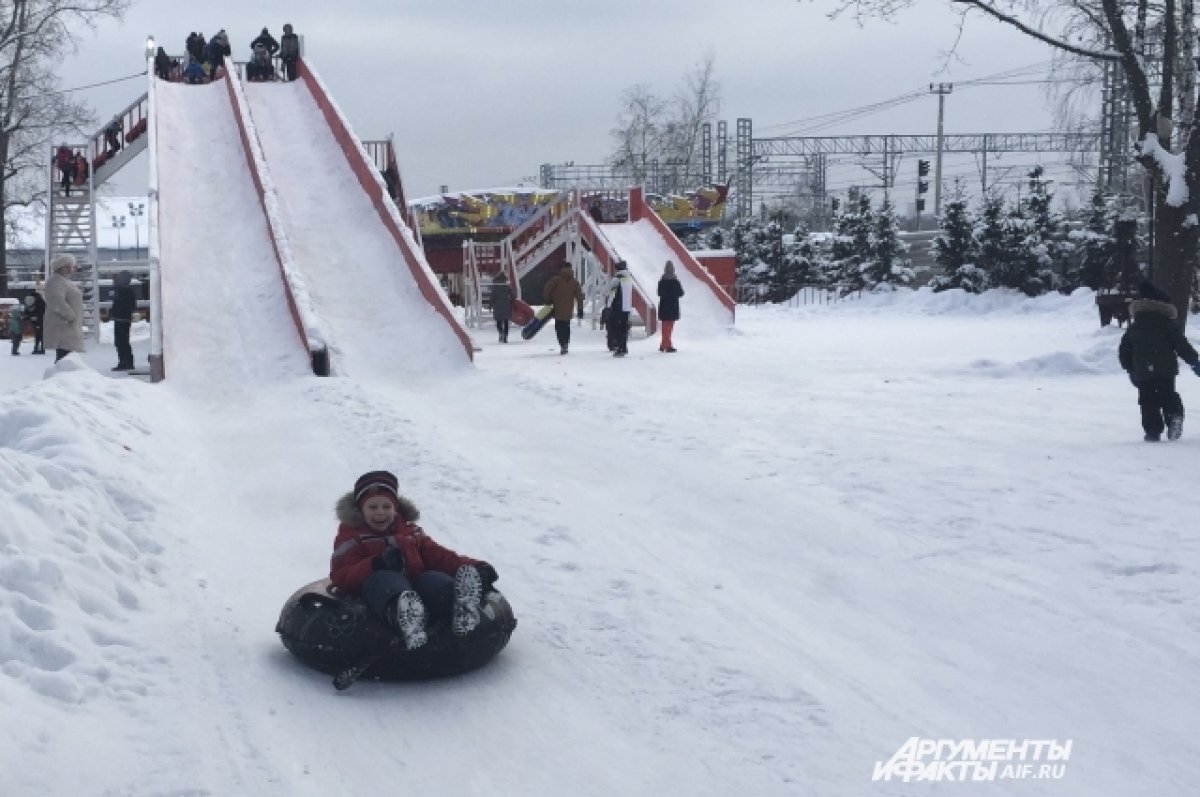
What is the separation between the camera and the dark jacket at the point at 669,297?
1947cm

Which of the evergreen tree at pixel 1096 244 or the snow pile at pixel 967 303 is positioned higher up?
the evergreen tree at pixel 1096 244

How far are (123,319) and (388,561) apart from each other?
12900 mm

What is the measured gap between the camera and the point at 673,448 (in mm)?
10641

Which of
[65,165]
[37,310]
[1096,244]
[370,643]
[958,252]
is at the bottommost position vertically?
[370,643]

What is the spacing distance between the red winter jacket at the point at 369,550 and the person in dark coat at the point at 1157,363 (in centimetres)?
698

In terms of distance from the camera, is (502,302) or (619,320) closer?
(619,320)

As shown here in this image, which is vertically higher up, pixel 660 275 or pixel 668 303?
pixel 660 275

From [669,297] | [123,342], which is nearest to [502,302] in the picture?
[669,297]

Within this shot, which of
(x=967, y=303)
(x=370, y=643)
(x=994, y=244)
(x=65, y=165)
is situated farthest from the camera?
(x=994, y=244)

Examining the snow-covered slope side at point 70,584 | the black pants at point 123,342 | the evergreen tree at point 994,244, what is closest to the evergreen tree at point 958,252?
the evergreen tree at point 994,244

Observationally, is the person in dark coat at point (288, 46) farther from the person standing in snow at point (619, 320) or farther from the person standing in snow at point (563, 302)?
the person standing in snow at point (619, 320)

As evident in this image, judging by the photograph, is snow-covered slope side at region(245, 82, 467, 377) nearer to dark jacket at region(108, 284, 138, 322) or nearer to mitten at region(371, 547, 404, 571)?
dark jacket at region(108, 284, 138, 322)

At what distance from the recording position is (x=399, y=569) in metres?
5.75

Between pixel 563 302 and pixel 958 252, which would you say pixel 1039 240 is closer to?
pixel 958 252
